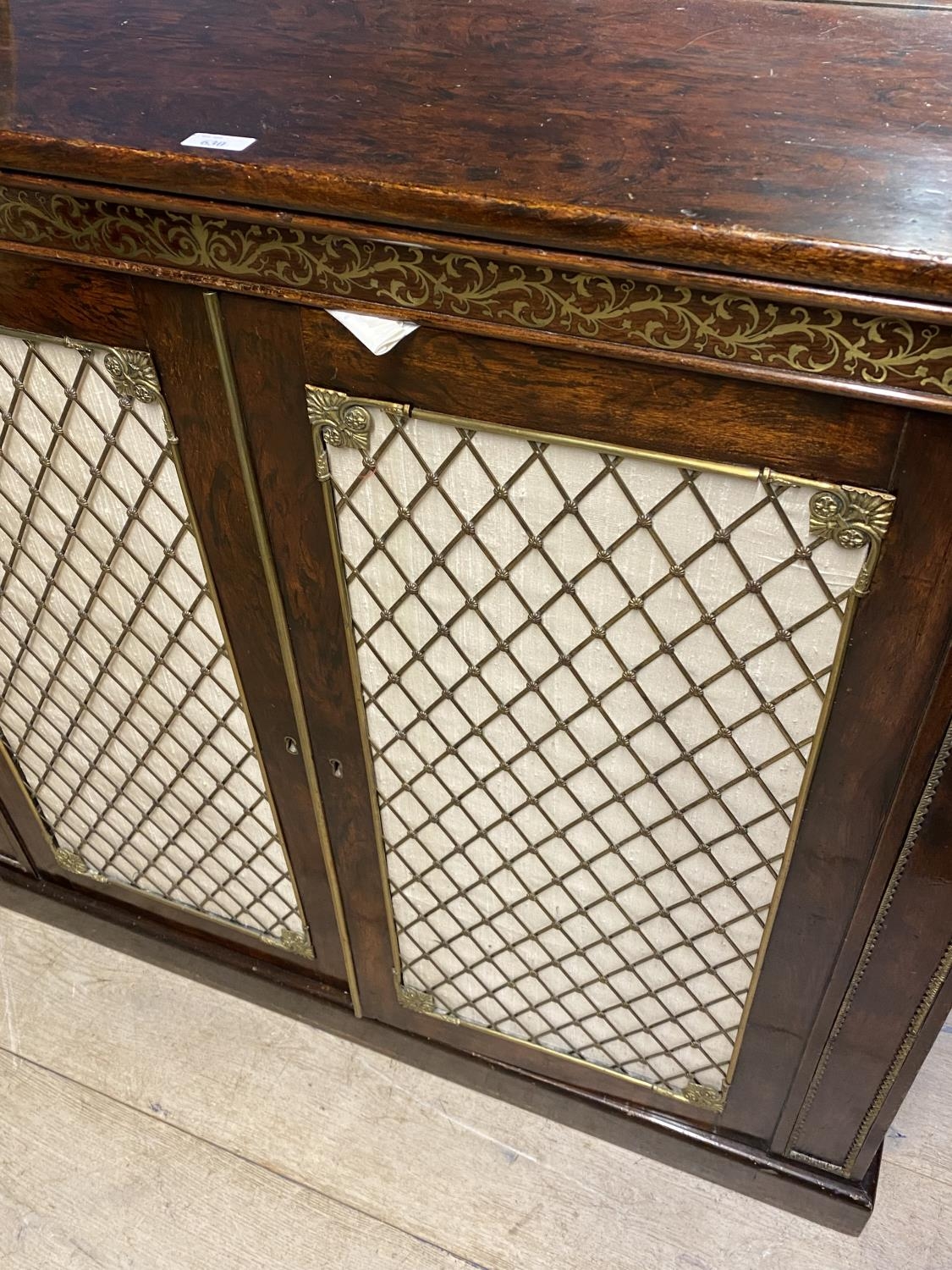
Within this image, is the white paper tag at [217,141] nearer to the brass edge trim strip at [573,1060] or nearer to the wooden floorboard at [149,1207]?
the brass edge trim strip at [573,1060]

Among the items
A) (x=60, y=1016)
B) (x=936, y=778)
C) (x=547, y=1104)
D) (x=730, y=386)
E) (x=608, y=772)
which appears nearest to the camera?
(x=730, y=386)

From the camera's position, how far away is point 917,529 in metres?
0.61

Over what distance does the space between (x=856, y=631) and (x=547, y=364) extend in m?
0.26

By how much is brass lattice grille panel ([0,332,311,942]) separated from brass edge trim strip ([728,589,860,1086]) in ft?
1.62

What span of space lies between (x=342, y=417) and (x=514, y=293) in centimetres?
16

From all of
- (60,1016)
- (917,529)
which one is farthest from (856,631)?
(60,1016)

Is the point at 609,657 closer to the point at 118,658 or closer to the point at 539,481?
the point at 539,481

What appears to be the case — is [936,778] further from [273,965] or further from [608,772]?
[273,965]

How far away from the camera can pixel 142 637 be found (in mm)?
961

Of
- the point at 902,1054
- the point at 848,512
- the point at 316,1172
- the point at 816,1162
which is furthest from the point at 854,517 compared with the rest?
the point at 316,1172

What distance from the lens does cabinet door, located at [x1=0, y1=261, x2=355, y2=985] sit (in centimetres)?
76

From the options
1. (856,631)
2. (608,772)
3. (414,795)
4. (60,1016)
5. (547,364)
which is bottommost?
(60,1016)

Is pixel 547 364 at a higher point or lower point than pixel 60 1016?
higher

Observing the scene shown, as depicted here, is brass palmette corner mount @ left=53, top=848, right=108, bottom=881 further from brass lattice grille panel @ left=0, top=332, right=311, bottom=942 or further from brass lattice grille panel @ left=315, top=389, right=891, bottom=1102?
brass lattice grille panel @ left=315, top=389, right=891, bottom=1102
